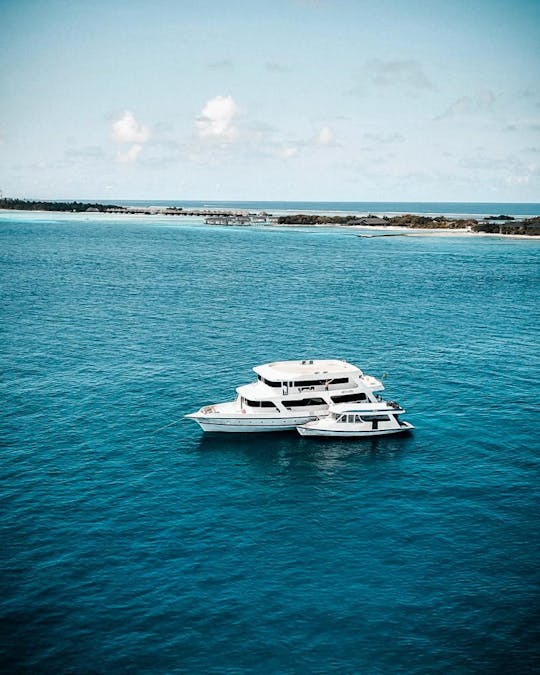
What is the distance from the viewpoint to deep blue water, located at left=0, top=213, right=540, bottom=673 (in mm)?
32875

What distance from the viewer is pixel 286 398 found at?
59.9 meters

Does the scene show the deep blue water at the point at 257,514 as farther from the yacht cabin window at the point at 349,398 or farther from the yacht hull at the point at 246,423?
the yacht cabin window at the point at 349,398

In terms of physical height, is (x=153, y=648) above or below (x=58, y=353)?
below

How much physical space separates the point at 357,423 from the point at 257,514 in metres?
17.3

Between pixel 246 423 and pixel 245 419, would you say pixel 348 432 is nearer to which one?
pixel 246 423

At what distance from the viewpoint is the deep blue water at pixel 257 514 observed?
32.9 m

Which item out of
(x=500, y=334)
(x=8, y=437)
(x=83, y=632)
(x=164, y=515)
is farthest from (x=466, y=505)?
(x=500, y=334)

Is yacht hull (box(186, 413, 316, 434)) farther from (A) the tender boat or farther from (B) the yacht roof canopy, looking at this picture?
(B) the yacht roof canopy

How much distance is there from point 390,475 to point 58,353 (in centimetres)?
5014

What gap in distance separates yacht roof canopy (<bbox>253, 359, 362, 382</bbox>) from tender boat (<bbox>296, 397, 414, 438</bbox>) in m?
4.04

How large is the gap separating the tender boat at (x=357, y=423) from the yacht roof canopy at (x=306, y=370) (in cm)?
404

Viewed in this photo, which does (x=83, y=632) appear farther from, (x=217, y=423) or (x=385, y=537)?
(x=217, y=423)

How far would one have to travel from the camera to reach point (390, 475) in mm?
51281

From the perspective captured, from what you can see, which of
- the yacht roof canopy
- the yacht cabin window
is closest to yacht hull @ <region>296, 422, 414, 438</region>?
the yacht cabin window
